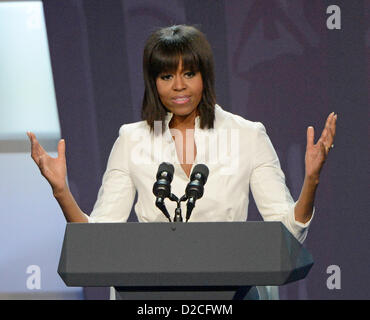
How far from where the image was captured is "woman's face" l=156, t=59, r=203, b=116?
246 centimetres

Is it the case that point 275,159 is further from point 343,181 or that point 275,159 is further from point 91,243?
point 343,181

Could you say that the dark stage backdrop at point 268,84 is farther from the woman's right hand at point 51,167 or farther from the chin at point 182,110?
the woman's right hand at point 51,167

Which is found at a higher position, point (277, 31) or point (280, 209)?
point (277, 31)

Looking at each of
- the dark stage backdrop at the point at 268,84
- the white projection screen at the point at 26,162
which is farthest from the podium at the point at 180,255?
the white projection screen at the point at 26,162

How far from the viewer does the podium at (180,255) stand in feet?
5.63

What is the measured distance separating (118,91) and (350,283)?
1.49 metres

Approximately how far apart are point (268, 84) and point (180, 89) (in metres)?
1.39

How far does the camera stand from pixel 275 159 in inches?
101

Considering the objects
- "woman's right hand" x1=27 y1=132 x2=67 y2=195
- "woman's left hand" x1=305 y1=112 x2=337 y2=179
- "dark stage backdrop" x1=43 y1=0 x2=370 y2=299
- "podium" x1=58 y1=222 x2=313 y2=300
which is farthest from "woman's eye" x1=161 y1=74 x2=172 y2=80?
"dark stage backdrop" x1=43 y1=0 x2=370 y2=299

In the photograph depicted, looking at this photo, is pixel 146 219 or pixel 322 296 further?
pixel 322 296

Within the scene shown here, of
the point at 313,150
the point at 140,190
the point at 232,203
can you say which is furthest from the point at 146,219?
the point at 313,150

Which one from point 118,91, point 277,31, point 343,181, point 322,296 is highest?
point 277,31

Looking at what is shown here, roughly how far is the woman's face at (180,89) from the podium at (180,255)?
809 millimetres

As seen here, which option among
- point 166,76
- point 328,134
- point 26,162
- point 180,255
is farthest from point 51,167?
point 26,162
